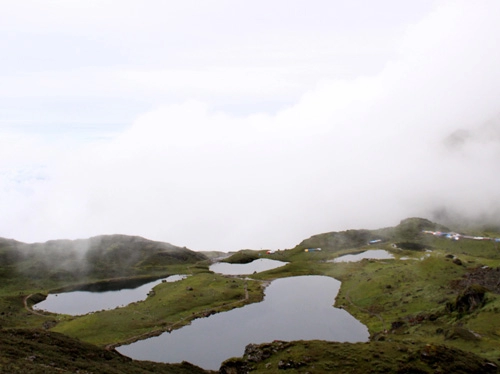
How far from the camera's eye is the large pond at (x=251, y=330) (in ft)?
314

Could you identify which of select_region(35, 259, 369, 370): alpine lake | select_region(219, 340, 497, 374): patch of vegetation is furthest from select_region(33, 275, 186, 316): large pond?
select_region(219, 340, 497, 374): patch of vegetation

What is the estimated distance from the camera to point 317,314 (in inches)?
4771

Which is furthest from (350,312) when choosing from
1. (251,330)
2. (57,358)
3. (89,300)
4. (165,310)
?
(89,300)

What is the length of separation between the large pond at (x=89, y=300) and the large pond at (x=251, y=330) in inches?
1765

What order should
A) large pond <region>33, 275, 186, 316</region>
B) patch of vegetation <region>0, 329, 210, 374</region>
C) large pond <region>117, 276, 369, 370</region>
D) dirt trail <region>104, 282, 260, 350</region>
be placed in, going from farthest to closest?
large pond <region>33, 275, 186, 316</region>, dirt trail <region>104, 282, 260, 350</region>, large pond <region>117, 276, 369, 370</region>, patch of vegetation <region>0, 329, 210, 374</region>

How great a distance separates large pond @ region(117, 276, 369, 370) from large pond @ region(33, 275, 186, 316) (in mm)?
44832

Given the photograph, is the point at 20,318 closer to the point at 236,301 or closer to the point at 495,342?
the point at 236,301

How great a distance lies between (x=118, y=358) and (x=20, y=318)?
76.6m

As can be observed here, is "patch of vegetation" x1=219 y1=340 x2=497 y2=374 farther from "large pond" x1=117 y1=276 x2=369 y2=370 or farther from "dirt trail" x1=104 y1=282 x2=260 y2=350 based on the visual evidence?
"dirt trail" x1=104 y1=282 x2=260 y2=350

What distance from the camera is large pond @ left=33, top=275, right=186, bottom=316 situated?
5603 inches

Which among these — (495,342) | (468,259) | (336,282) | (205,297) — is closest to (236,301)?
(205,297)

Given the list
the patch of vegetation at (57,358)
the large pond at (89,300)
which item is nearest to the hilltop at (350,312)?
the patch of vegetation at (57,358)

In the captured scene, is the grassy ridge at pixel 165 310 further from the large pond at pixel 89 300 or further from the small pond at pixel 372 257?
the small pond at pixel 372 257

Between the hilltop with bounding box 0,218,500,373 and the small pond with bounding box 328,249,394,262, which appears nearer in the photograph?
the hilltop with bounding box 0,218,500,373
